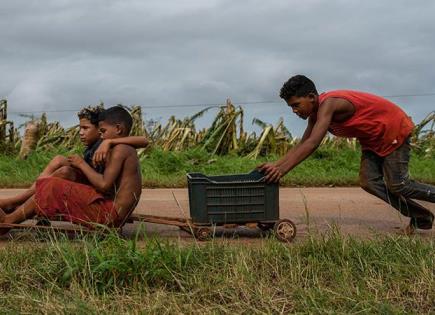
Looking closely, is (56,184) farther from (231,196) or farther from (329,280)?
(329,280)

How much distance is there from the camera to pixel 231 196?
5.77 metres

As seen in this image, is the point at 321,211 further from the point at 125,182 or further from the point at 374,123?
the point at 125,182

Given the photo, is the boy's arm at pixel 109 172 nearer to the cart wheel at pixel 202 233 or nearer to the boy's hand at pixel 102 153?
the boy's hand at pixel 102 153

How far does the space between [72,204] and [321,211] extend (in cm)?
360

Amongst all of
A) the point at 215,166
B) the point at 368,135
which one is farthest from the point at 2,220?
the point at 215,166

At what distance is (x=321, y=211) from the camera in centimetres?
812

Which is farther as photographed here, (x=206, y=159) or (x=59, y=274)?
(x=206, y=159)

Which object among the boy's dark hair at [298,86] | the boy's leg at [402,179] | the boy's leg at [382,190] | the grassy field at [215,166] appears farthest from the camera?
the grassy field at [215,166]

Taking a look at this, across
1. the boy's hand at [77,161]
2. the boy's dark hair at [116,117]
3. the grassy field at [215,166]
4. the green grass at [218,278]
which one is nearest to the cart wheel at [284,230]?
the green grass at [218,278]

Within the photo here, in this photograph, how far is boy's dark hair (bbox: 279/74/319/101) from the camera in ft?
19.1

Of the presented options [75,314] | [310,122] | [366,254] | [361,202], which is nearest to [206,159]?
[361,202]

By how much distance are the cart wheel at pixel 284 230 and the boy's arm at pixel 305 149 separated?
15.3 inches

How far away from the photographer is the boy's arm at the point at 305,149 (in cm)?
570

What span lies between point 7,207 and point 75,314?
2.82 m
